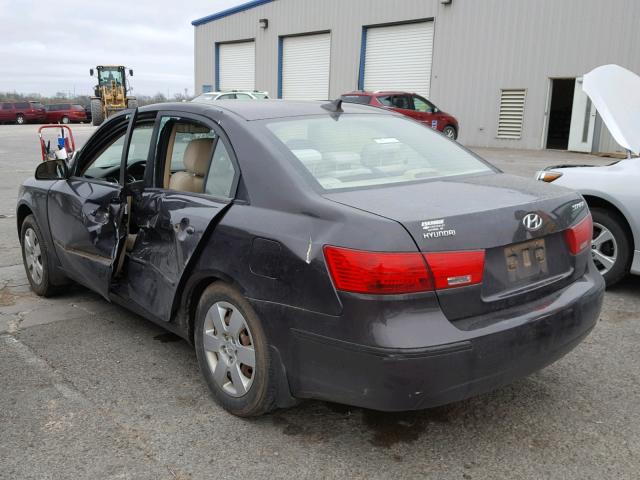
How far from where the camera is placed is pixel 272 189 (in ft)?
9.18

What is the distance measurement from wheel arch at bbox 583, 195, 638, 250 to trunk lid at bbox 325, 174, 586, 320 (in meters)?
2.22

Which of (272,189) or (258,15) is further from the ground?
(258,15)

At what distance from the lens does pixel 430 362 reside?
236cm

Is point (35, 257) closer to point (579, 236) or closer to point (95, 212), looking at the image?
point (95, 212)

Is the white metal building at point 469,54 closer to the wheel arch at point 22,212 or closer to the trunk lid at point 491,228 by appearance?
the wheel arch at point 22,212

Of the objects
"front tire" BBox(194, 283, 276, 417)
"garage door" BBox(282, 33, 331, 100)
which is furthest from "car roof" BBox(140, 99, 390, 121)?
"garage door" BBox(282, 33, 331, 100)

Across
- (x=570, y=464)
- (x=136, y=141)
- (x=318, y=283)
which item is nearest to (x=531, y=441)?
(x=570, y=464)

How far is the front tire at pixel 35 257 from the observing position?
4785mm

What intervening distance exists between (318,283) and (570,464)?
1.35 meters

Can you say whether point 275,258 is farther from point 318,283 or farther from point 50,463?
point 50,463

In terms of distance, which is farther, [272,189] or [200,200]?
[200,200]

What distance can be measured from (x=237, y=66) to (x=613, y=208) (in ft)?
99.3

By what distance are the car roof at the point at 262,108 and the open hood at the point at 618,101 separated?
2.75 meters

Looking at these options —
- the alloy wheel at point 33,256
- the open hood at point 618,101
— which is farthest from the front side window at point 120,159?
the open hood at point 618,101
